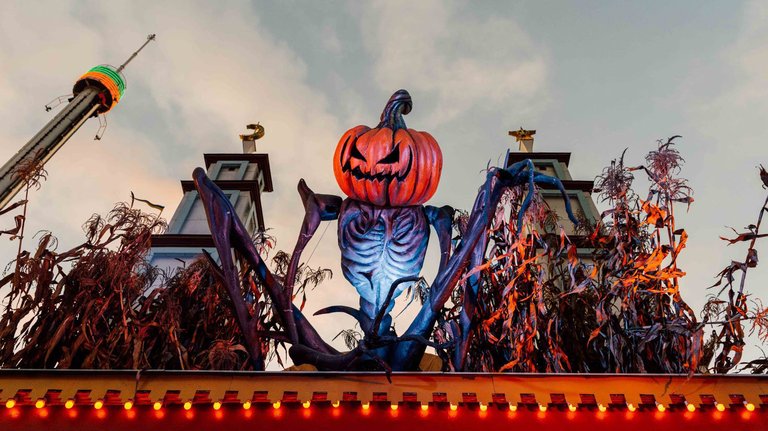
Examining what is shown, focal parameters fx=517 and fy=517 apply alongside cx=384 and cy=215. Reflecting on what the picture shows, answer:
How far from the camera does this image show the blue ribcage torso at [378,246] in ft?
16.6

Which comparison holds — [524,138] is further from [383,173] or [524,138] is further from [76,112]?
[76,112]

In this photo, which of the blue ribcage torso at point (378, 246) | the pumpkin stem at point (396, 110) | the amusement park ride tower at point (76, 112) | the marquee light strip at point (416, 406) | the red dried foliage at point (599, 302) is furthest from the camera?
the amusement park ride tower at point (76, 112)

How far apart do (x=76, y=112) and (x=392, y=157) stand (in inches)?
647

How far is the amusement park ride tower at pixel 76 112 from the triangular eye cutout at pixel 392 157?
11687mm

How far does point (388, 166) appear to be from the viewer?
521 cm

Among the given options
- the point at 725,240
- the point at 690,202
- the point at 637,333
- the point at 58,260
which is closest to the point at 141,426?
the point at 58,260

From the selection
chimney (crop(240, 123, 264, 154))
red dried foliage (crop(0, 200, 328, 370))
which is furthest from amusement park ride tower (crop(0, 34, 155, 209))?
red dried foliage (crop(0, 200, 328, 370))

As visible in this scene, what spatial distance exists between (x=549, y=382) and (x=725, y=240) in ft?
5.83

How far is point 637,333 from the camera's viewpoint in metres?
4.01

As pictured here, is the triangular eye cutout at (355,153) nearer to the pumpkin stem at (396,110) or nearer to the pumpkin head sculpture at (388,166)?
the pumpkin head sculpture at (388,166)

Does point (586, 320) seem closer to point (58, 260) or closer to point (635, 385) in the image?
point (635, 385)

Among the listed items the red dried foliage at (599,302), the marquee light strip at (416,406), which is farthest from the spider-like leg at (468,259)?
the marquee light strip at (416,406)

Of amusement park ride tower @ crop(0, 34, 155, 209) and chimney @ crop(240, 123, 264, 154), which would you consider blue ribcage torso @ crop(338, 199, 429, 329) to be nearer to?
chimney @ crop(240, 123, 264, 154)

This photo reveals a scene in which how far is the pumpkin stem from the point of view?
5703 mm
